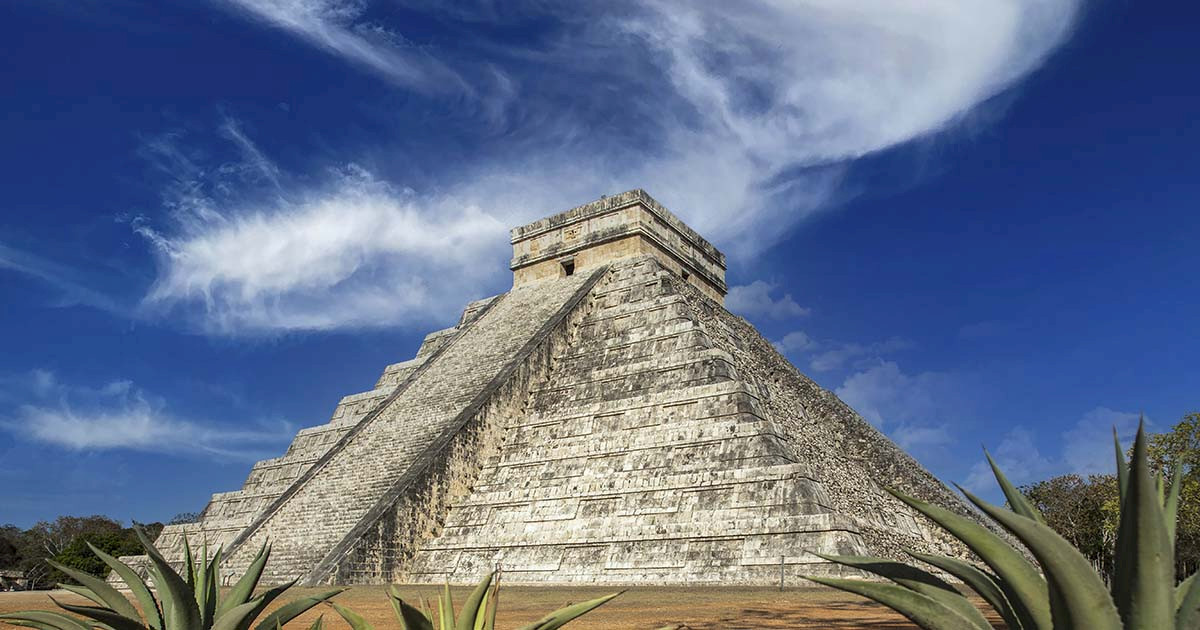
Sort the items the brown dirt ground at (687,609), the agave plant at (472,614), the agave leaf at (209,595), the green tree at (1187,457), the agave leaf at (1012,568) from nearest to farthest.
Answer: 1. the agave leaf at (1012,568)
2. the agave plant at (472,614)
3. the agave leaf at (209,595)
4. the brown dirt ground at (687,609)
5. the green tree at (1187,457)

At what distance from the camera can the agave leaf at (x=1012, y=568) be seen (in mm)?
2029

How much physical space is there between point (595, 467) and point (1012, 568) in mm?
10978

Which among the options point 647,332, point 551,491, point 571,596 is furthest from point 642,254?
point 571,596

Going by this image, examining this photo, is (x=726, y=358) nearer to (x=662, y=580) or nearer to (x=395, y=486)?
(x=662, y=580)

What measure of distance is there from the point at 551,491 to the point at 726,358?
3.38 m

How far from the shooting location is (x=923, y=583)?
2301 millimetres

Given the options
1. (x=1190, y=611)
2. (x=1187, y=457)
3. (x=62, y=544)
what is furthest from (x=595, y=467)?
(x=62, y=544)

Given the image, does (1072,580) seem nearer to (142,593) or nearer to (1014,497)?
(1014,497)

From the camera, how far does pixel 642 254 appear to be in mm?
18688

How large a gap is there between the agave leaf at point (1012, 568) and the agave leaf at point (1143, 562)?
0.55 ft

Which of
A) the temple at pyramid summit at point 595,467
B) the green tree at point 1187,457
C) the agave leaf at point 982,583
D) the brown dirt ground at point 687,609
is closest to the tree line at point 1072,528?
the green tree at point 1187,457

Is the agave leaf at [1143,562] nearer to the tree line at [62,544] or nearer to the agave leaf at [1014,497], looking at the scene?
the agave leaf at [1014,497]

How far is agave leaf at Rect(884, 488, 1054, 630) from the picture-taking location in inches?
79.9

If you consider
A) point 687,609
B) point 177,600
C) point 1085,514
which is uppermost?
point 1085,514
